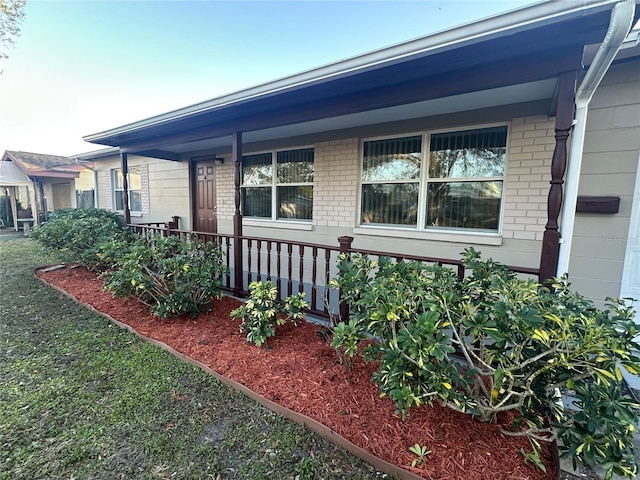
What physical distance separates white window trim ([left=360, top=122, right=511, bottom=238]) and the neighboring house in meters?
0.02

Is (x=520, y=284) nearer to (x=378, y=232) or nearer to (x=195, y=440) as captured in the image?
(x=195, y=440)

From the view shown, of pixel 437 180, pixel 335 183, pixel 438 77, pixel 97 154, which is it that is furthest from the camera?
pixel 97 154

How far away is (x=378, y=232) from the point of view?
4.72 metres

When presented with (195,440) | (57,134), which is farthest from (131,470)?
A: (57,134)

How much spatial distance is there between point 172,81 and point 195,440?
11.6m

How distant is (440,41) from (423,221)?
2.55m

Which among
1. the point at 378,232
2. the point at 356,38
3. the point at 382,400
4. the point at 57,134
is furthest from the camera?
the point at 57,134

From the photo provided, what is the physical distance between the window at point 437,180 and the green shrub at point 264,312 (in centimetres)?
222

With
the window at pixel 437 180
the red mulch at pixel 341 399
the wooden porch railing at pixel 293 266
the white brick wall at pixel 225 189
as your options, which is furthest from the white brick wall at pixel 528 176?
the white brick wall at pixel 225 189

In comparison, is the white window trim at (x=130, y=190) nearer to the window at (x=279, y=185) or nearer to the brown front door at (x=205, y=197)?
the brown front door at (x=205, y=197)

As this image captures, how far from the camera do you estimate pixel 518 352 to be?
65.8 inches

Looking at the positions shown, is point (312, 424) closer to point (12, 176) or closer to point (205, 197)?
point (205, 197)

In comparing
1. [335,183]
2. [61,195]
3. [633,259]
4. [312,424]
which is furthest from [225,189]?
[61,195]

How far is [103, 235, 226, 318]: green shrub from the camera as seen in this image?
382 centimetres
